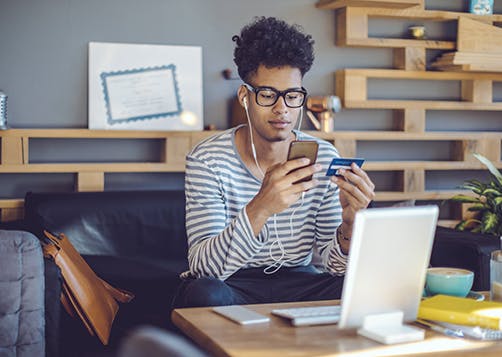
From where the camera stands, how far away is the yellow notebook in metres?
1.59

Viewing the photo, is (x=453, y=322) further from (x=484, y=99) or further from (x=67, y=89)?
(x=484, y=99)

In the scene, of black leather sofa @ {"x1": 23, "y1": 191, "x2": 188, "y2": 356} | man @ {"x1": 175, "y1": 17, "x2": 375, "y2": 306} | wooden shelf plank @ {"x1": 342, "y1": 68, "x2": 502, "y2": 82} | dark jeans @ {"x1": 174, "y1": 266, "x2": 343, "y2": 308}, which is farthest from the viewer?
wooden shelf plank @ {"x1": 342, "y1": 68, "x2": 502, "y2": 82}

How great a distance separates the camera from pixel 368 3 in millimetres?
3957

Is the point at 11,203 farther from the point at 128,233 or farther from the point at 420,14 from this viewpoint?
the point at 420,14

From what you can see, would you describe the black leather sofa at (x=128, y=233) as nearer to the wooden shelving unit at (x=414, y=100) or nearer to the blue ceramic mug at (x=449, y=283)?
the wooden shelving unit at (x=414, y=100)

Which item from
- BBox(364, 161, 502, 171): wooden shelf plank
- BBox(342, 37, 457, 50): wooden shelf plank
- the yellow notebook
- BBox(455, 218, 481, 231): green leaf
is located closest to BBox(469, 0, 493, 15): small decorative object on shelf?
BBox(342, 37, 457, 50): wooden shelf plank

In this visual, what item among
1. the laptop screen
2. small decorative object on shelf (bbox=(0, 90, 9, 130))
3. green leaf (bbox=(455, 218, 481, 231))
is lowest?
green leaf (bbox=(455, 218, 481, 231))

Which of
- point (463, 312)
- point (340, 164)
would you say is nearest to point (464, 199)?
point (340, 164)

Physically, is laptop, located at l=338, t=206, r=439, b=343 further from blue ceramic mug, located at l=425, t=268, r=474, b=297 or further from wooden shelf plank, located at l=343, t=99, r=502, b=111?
wooden shelf plank, located at l=343, t=99, r=502, b=111

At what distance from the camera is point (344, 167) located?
2125 millimetres

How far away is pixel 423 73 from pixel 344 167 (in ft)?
7.29

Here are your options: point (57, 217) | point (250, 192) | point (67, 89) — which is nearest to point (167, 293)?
point (57, 217)

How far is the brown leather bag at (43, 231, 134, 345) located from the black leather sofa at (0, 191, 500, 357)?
0.61ft

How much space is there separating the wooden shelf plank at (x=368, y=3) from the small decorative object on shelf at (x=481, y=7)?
364mm
